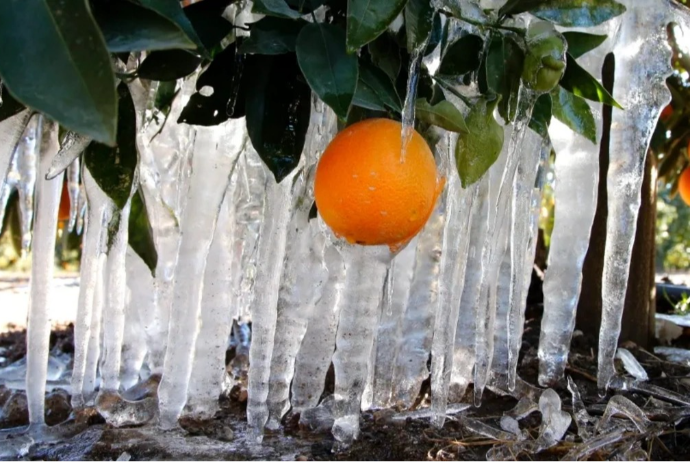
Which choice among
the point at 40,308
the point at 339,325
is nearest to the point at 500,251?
the point at 339,325

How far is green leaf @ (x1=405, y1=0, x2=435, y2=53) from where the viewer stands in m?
0.68

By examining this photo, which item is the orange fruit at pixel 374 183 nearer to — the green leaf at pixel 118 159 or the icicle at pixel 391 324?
the green leaf at pixel 118 159

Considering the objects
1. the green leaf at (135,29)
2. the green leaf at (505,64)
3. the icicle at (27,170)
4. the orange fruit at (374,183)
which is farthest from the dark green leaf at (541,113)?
the icicle at (27,170)

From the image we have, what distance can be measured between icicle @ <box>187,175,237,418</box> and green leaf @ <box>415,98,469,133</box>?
44 centimetres

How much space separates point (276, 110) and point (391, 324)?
56 centimetres

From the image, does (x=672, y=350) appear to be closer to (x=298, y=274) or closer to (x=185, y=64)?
(x=298, y=274)

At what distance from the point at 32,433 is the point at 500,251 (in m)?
0.84

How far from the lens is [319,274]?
1.07m

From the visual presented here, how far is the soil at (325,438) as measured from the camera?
3.13 feet

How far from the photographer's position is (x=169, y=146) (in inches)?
47.8

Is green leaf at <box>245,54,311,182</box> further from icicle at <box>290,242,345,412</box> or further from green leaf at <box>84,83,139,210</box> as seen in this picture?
icicle at <box>290,242,345,412</box>

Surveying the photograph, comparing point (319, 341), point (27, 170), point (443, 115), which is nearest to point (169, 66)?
point (443, 115)

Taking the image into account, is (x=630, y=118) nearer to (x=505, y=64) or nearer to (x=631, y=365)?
(x=505, y=64)

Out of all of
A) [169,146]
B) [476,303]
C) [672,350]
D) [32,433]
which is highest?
[169,146]
